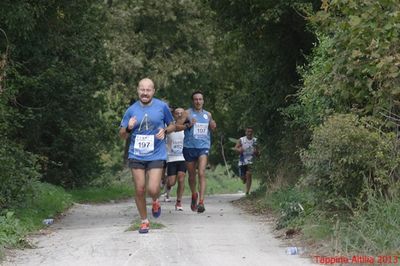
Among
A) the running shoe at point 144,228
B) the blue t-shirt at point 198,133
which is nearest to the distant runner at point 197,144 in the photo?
the blue t-shirt at point 198,133

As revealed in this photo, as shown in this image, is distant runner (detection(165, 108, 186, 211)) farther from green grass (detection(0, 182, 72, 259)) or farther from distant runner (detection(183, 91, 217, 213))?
green grass (detection(0, 182, 72, 259))

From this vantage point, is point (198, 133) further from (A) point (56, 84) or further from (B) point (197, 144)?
(A) point (56, 84)

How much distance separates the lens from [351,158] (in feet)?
27.7

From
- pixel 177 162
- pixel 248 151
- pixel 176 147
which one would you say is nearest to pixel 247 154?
pixel 248 151

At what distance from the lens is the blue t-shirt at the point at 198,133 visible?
44.0ft

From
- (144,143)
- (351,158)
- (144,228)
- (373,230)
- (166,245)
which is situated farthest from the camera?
(144,143)

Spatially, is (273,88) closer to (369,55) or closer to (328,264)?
(369,55)

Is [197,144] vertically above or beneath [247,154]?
above

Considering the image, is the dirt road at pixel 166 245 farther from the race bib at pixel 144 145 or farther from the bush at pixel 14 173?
the race bib at pixel 144 145

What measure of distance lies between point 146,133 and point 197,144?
2.97 m

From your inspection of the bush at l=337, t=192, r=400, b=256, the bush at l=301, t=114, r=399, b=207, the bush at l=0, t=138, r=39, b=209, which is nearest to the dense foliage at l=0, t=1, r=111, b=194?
the bush at l=0, t=138, r=39, b=209

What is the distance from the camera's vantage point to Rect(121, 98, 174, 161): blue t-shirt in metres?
10.5

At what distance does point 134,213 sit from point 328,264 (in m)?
6.83

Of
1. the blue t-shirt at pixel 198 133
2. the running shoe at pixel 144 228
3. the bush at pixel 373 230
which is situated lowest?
the running shoe at pixel 144 228
